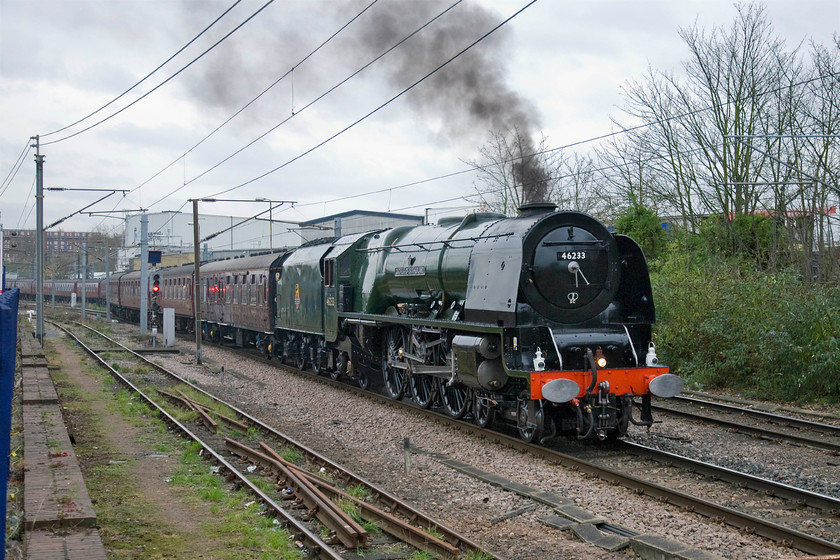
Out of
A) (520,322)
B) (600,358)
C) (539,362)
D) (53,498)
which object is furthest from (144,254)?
(53,498)

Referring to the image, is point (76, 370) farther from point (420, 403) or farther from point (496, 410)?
point (496, 410)

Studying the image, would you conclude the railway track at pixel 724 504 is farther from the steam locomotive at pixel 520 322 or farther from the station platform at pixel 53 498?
the station platform at pixel 53 498

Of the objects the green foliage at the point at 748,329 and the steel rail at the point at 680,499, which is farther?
the green foliage at the point at 748,329

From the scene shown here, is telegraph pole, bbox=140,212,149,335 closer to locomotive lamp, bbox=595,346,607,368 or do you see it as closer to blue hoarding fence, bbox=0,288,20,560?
locomotive lamp, bbox=595,346,607,368

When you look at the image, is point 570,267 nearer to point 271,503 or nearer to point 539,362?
point 539,362

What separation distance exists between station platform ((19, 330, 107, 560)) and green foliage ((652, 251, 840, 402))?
1179 centimetres

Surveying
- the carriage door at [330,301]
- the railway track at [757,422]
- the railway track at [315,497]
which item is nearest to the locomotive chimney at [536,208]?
the railway track at [757,422]

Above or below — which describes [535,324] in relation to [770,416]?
above

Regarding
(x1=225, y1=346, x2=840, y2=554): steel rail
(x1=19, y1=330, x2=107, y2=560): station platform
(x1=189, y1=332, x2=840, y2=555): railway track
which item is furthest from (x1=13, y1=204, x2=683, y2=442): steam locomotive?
(x1=19, y1=330, x2=107, y2=560): station platform

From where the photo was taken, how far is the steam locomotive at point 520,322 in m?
9.96

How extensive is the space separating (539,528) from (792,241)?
15992 millimetres

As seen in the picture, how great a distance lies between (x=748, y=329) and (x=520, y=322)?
7313 mm

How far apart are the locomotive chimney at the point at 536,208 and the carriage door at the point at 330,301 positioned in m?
6.69

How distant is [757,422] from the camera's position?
12008mm
